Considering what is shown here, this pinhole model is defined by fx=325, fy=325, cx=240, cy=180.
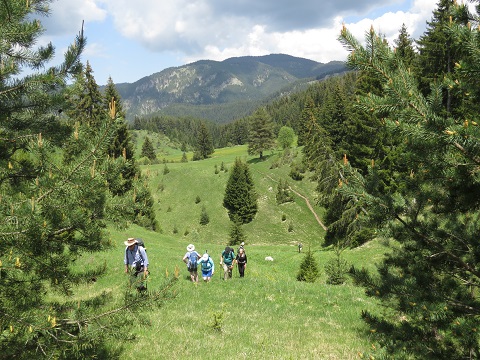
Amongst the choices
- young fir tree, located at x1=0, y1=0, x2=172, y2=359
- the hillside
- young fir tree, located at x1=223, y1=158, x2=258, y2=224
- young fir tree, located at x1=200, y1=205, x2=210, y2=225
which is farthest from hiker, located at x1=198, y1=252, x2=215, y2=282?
young fir tree, located at x1=200, y1=205, x2=210, y2=225

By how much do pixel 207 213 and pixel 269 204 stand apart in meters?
11.5

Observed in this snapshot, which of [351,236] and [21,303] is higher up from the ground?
[21,303]

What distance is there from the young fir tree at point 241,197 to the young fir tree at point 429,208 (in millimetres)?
50205

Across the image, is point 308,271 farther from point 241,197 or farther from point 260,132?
point 260,132

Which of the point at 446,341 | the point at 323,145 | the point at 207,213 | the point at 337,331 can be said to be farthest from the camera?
the point at 207,213

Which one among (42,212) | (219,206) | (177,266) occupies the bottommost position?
(219,206)

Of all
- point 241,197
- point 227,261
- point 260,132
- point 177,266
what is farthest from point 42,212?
point 260,132

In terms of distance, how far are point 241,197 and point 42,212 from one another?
53614 mm

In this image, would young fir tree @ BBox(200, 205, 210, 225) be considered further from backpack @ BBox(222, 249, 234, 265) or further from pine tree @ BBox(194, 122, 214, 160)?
pine tree @ BBox(194, 122, 214, 160)

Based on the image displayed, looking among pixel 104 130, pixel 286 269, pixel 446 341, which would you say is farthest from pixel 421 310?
pixel 286 269

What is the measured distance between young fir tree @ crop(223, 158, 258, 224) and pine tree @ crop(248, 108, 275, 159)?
2086 centimetres

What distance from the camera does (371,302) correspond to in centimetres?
1298

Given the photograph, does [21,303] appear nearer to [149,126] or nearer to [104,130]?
[104,130]

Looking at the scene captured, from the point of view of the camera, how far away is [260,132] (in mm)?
80875
